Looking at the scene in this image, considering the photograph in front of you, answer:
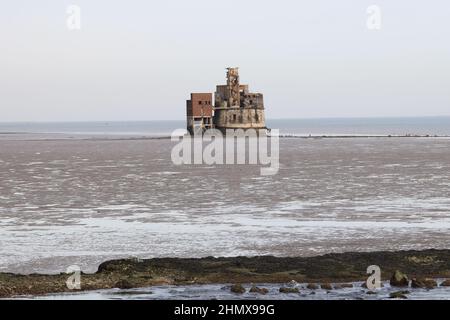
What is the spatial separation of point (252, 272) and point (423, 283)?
12.5ft

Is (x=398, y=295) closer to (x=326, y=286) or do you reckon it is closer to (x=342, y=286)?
(x=342, y=286)

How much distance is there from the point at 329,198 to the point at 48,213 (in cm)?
1198

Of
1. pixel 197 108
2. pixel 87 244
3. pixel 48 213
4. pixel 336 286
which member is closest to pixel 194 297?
pixel 336 286

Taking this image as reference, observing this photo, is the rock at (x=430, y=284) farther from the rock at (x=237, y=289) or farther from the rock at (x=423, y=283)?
the rock at (x=237, y=289)

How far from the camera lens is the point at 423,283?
1702 cm

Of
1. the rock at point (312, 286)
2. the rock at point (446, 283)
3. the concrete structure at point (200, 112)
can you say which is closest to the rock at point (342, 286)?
the rock at point (312, 286)

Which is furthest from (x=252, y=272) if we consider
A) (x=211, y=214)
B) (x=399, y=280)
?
(x=211, y=214)

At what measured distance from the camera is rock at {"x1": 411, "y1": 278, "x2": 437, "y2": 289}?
16938 mm

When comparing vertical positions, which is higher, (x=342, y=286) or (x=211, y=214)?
(x=342, y=286)

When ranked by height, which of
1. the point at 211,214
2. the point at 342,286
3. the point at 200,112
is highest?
Result: the point at 200,112

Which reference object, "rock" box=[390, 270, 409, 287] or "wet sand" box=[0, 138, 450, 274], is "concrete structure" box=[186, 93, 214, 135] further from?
"rock" box=[390, 270, 409, 287]

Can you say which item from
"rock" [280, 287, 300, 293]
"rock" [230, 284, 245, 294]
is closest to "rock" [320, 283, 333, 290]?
"rock" [280, 287, 300, 293]

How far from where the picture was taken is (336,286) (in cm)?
1725
